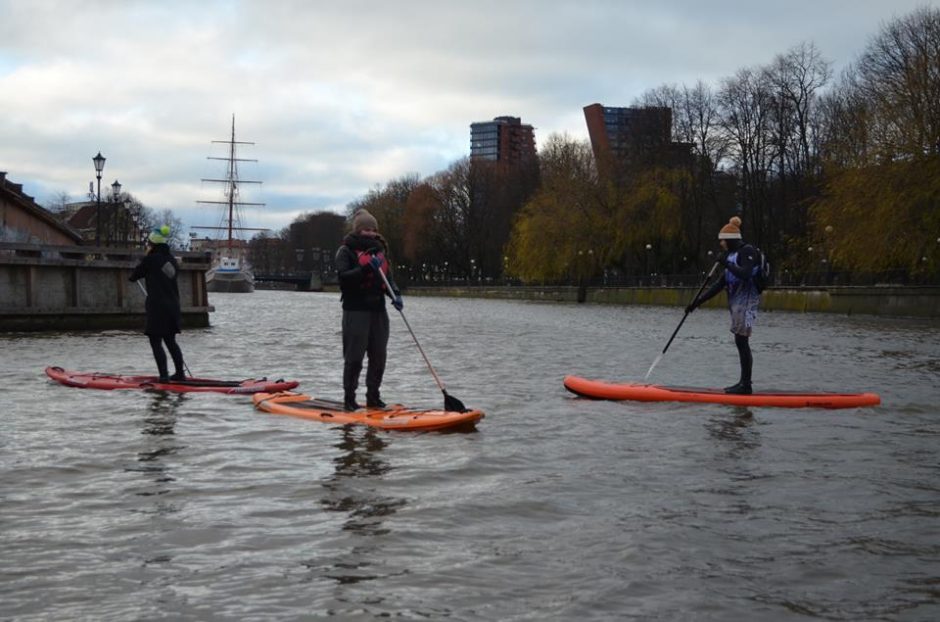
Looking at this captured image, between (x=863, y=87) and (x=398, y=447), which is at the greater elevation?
(x=863, y=87)

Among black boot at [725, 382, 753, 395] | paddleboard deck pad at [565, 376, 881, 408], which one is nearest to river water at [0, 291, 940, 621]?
paddleboard deck pad at [565, 376, 881, 408]

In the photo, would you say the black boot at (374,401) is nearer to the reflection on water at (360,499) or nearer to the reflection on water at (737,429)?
the reflection on water at (360,499)

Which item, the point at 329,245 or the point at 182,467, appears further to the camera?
the point at 329,245

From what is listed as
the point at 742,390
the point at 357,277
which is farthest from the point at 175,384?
the point at 742,390

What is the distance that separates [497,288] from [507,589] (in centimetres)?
10164

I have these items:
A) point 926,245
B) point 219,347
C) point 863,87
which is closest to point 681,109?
point 863,87

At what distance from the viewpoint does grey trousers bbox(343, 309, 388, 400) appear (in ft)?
35.7

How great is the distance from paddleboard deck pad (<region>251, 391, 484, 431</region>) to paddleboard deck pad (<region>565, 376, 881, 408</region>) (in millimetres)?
3217

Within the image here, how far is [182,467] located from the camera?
825cm

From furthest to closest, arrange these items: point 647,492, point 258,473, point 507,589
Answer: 1. point 258,473
2. point 647,492
3. point 507,589

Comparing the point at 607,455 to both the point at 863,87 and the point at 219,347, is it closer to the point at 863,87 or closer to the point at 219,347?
the point at 219,347

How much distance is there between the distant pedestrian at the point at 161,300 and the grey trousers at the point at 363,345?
3665mm

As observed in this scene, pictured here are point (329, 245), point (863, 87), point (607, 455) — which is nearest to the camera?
point (607, 455)

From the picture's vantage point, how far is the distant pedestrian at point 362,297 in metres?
10.8
